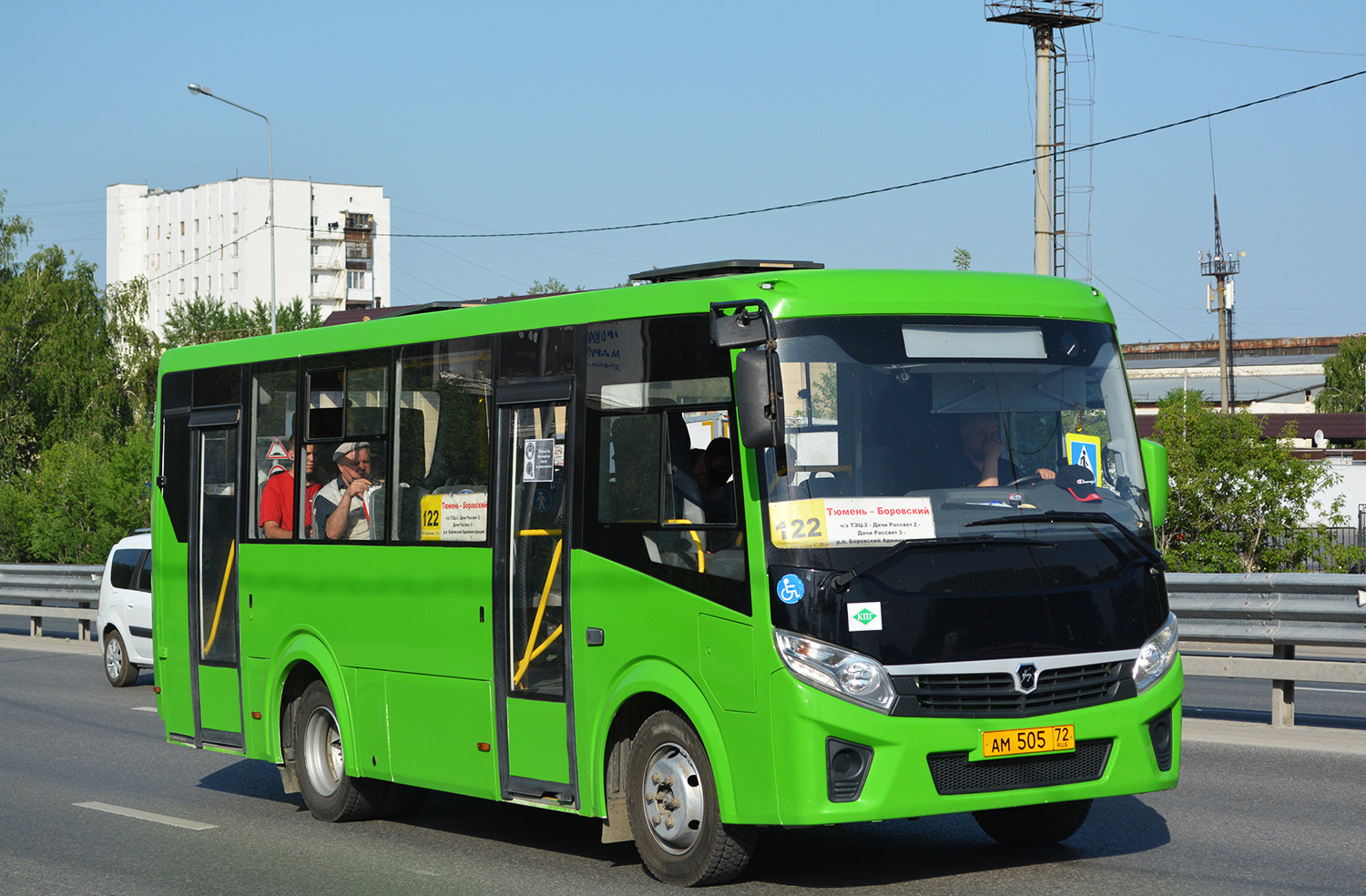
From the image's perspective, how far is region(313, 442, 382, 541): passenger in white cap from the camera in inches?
367

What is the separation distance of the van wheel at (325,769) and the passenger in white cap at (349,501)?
1.00m

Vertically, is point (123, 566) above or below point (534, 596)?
below

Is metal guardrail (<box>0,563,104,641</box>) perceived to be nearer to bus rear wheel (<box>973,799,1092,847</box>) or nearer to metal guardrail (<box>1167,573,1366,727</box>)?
A: metal guardrail (<box>1167,573,1366,727</box>)

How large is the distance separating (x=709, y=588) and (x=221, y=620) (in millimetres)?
4904

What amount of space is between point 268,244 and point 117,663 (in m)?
110

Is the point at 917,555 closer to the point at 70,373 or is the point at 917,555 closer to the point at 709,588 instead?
the point at 709,588

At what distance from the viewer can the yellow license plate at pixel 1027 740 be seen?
21.9ft

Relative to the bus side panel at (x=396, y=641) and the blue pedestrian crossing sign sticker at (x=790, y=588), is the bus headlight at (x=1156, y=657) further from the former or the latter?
the bus side panel at (x=396, y=641)

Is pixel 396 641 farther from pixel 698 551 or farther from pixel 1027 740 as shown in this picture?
pixel 1027 740

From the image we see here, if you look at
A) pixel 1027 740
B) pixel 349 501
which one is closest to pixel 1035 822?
pixel 1027 740

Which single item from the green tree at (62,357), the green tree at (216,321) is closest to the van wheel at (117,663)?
the green tree at (62,357)

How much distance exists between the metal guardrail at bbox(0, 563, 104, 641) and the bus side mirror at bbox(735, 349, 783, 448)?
18909 mm

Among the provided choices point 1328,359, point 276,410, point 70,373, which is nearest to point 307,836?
point 276,410

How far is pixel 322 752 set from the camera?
32.2 feet
